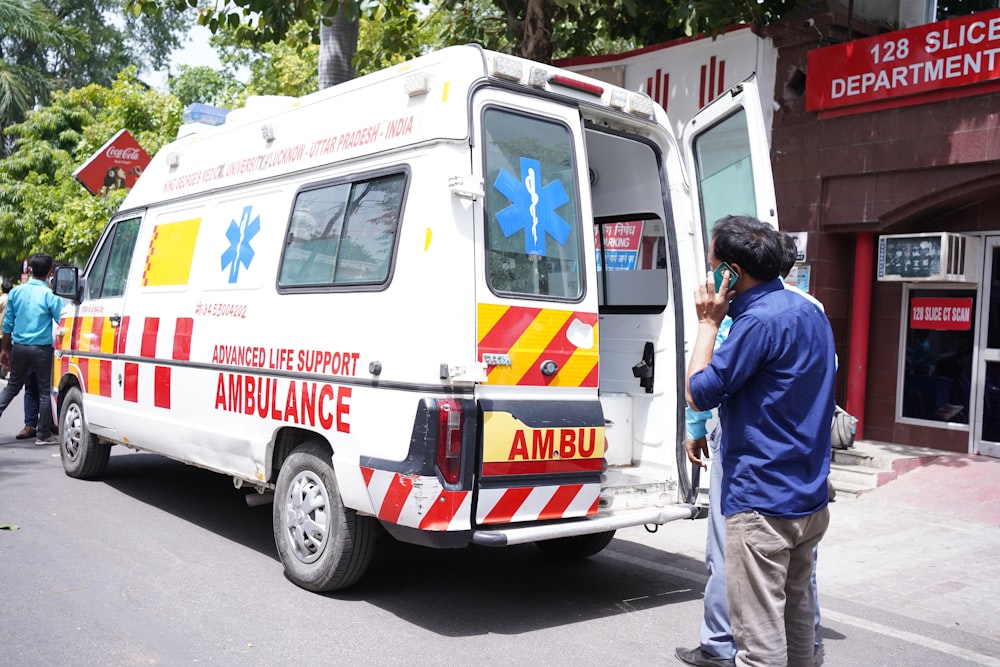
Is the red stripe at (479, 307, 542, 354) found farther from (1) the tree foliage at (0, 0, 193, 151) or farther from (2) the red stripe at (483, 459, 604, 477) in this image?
(1) the tree foliage at (0, 0, 193, 151)

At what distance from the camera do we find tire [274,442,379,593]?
5.09 meters

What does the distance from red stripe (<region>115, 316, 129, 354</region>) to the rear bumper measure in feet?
12.7

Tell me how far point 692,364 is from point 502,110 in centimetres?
195

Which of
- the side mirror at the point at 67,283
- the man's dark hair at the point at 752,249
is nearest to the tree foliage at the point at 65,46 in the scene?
the side mirror at the point at 67,283

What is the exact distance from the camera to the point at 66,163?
936 inches

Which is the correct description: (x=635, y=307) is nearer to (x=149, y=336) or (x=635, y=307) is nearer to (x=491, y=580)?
(x=491, y=580)

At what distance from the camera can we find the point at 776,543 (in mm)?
3414

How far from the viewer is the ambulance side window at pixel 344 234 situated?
5.04m

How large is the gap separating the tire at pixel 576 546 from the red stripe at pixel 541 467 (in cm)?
122

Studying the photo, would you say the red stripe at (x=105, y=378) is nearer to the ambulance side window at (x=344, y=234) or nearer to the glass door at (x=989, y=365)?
the ambulance side window at (x=344, y=234)

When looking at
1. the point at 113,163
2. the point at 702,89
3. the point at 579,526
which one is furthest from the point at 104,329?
the point at 702,89

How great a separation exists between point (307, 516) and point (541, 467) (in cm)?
136

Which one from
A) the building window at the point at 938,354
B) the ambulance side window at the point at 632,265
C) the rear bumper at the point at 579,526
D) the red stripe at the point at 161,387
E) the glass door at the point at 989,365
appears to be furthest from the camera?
the building window at the point at 938,354

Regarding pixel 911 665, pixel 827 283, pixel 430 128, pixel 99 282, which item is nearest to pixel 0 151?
pixel 99 282
